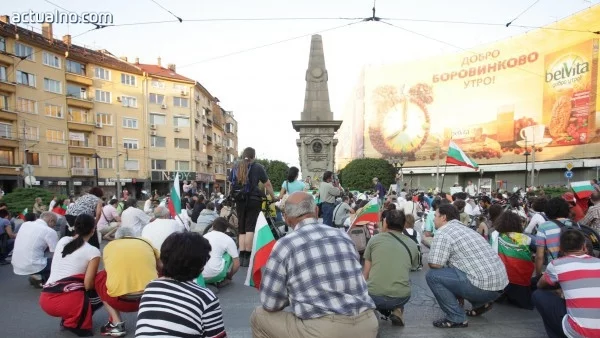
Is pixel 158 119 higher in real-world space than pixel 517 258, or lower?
higher

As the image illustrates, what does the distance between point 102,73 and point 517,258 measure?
55.7 metres

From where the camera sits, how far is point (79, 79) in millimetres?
49031

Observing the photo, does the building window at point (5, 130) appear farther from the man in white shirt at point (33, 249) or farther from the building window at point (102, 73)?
the man in white shirt at point (33, 249)

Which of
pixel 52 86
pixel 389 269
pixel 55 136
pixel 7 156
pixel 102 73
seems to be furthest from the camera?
pixel 102 73

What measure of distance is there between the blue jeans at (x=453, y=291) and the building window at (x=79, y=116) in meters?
52.1

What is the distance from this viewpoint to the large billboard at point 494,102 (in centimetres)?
4272

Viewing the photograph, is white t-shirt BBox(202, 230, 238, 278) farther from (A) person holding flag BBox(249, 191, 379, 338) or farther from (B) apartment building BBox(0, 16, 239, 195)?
(B) apartment building BBox(0, 16, 239, 195)

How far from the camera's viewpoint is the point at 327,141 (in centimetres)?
1900

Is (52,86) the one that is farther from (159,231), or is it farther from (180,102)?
(159,231)

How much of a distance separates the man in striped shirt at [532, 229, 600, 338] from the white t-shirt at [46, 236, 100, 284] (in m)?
4.83

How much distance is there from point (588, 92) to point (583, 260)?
46.5 metres

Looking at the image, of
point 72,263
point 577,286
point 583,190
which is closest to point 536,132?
point 583,190

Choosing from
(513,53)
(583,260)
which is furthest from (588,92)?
(583,260)

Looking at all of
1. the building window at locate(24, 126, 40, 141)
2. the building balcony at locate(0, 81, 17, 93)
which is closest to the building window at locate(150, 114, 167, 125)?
the building window at locate(24, 126, 40, 141)
